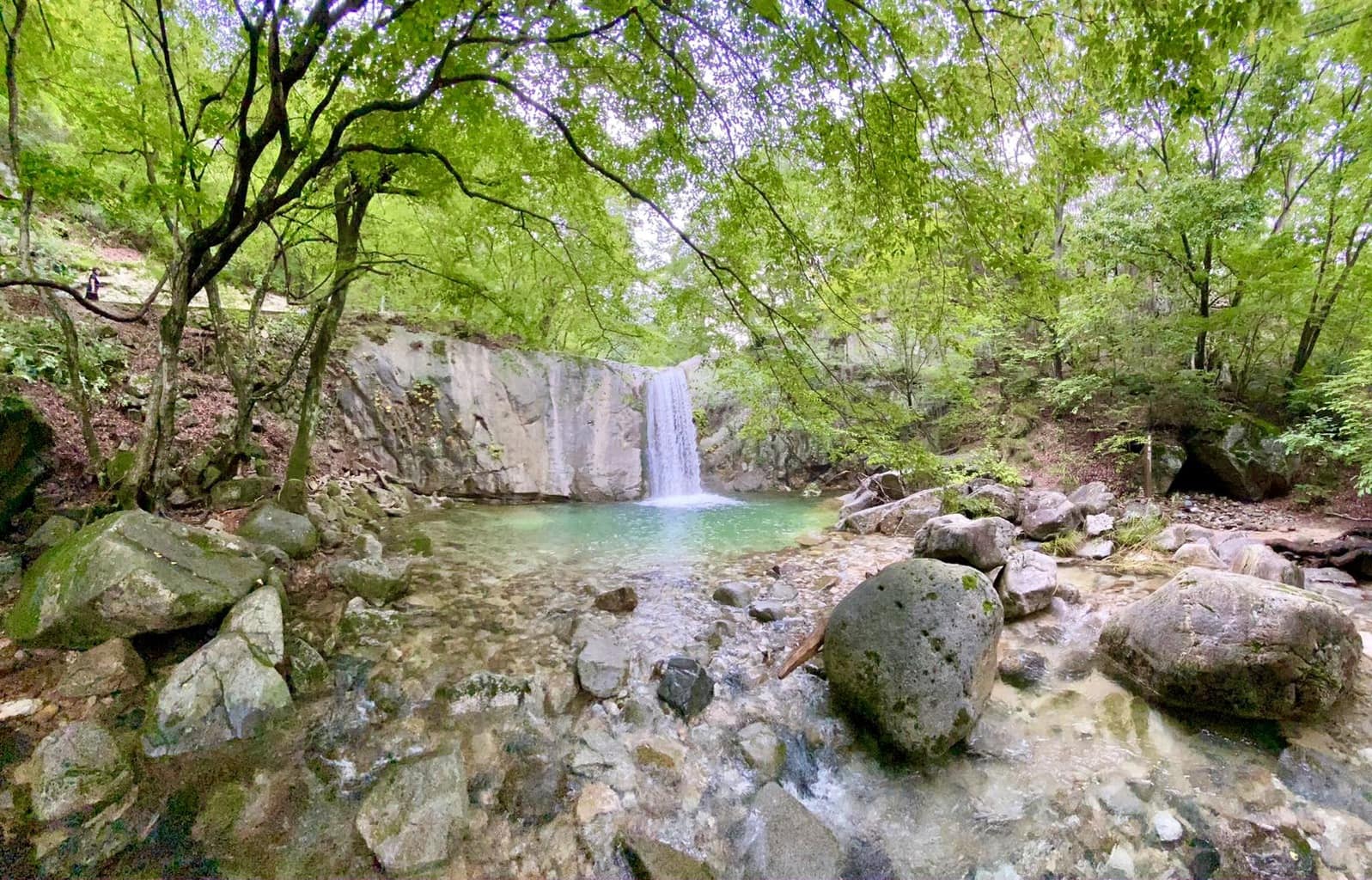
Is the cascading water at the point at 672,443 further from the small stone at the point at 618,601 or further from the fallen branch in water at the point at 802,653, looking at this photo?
the fallen branch in water at the point at 802,653

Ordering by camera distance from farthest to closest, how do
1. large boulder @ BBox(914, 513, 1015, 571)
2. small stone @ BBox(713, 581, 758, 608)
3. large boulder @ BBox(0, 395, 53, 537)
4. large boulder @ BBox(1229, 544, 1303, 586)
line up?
1. large boulder @ BBox(914, 513, 1015, 571)
2. small stone @ BBox(713, 581, 758, 608)
3. large boulder @ BBox(1229, 544, 1303, 586)
4. large boulder @ BBox(0, 395, 53, 537)

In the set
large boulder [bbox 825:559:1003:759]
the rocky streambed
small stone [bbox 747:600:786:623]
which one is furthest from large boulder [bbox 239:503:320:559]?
large boulder [bbox 825:559:1003:759]

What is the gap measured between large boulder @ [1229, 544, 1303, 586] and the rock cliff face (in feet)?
34.2

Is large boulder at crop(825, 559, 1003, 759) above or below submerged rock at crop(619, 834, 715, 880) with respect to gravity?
above

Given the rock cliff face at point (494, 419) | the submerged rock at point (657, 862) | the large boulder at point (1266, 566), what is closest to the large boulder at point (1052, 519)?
the large boulder at point (1266, 566)

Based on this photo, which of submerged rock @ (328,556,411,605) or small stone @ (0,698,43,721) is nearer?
small stone @ (0,698,43,721)

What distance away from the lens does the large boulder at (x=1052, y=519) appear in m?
7.10

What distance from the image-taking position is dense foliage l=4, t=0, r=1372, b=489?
2.97m

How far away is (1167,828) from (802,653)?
6.41ft

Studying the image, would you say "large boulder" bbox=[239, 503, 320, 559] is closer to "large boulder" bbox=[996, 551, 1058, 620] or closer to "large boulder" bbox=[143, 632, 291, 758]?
"large boulder" bbox=[143, 632, 291, 758]

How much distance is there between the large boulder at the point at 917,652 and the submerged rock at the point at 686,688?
81cm

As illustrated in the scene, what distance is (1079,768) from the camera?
2.76 meters

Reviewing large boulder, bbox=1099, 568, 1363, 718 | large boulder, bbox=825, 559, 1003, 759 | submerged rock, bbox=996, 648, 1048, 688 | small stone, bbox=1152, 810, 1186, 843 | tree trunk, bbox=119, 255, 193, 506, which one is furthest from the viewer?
tree trunk, bbox=119, 255, 193, 506

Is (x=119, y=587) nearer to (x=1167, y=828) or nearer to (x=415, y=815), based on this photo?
(x=415, y=815)
